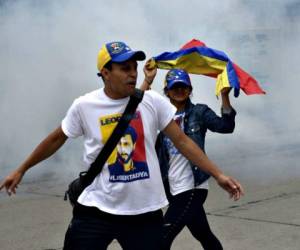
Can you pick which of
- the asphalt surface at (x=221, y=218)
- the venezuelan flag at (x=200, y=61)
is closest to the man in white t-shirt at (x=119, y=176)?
the venezuelan flag at (x=200, y=61)

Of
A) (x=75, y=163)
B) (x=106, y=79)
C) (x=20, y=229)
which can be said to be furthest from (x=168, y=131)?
(x=75, y=163)

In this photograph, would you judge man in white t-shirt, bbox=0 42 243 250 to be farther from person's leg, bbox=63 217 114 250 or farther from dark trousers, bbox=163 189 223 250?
dark trousers, bbox=163 189 223 250

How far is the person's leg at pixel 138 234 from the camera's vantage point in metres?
3.09

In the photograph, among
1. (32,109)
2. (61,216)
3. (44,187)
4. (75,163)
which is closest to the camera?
(61,216)

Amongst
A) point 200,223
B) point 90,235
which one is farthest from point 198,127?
point 90,235

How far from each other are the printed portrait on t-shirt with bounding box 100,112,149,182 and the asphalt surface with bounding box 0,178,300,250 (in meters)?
1.90

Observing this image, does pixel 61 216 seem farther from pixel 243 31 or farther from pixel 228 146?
pixel 243 31

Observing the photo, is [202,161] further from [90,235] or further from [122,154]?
[90,235]

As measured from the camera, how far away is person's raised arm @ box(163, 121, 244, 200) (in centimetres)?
316

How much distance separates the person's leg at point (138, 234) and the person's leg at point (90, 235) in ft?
0.19

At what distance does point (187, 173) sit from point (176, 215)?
219mm

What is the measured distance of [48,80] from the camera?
29.2 feet

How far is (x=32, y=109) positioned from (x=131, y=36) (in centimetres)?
153

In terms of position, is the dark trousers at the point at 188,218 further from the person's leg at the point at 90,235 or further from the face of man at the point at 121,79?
the face of man at the point at 121,79
